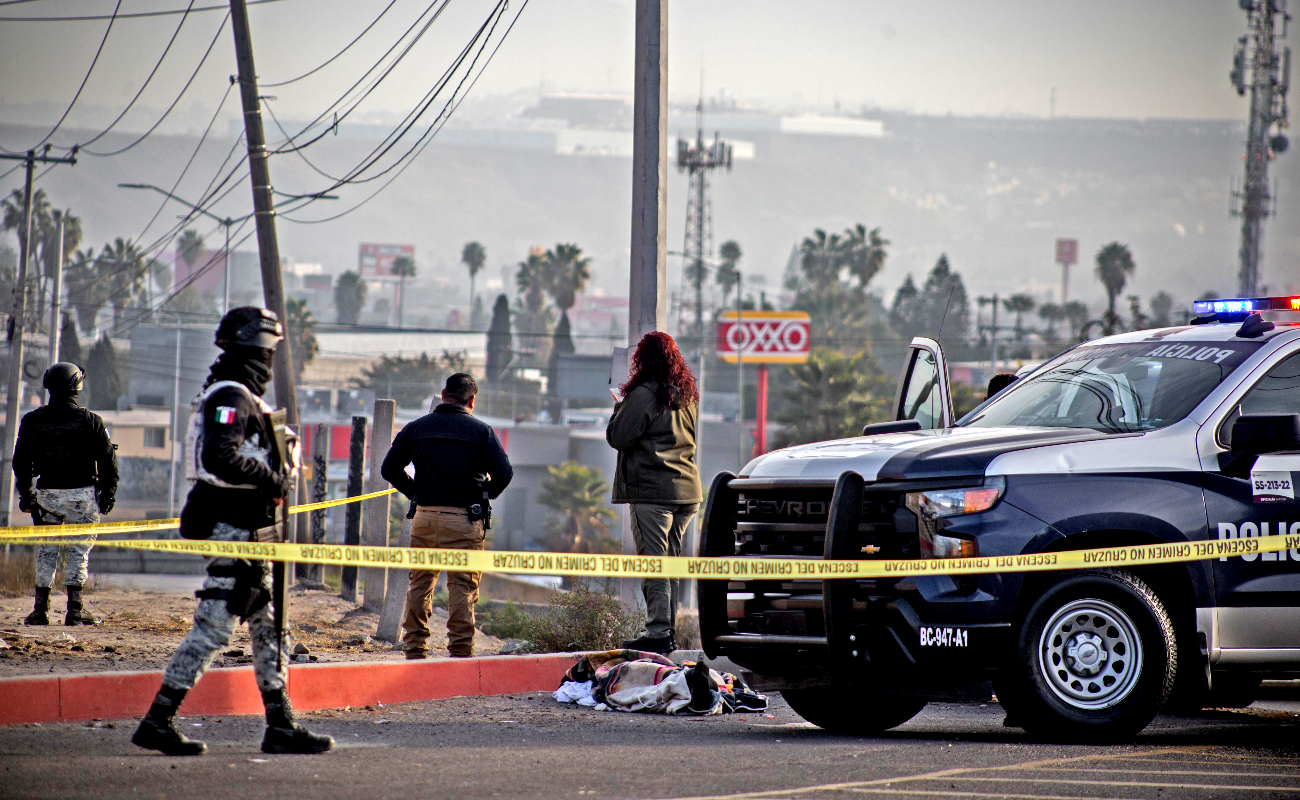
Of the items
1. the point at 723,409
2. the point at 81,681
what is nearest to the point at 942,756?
the point at 81,681

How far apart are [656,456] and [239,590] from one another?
3336mm

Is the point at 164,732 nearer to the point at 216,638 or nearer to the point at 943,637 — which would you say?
the point at 216,638

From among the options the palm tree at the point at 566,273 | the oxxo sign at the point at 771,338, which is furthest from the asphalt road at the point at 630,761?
the palm tree at the point at 566,273

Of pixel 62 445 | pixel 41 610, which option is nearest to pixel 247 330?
pixel 62 445

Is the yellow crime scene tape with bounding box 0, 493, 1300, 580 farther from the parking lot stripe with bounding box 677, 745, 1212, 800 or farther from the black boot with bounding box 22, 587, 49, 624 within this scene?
the black boot with bounding box 22, 587, 49, 624

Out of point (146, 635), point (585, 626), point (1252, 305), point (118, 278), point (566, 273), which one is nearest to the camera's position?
point (1252, 305)

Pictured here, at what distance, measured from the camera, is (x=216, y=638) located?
5.78 metres

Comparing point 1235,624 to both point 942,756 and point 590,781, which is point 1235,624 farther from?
Result: point 590,781

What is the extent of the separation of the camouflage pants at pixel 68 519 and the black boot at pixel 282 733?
16.7ft

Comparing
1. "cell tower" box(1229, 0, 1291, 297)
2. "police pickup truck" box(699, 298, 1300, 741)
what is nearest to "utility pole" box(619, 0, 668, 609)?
"police pickup truck" box(699, 298, 1300, 741)

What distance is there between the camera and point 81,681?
658 centimetres

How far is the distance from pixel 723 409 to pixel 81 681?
12793 centimetres

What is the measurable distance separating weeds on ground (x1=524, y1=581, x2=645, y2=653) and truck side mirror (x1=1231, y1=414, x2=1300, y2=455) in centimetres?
429

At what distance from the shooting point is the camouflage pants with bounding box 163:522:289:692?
5.75 metres
